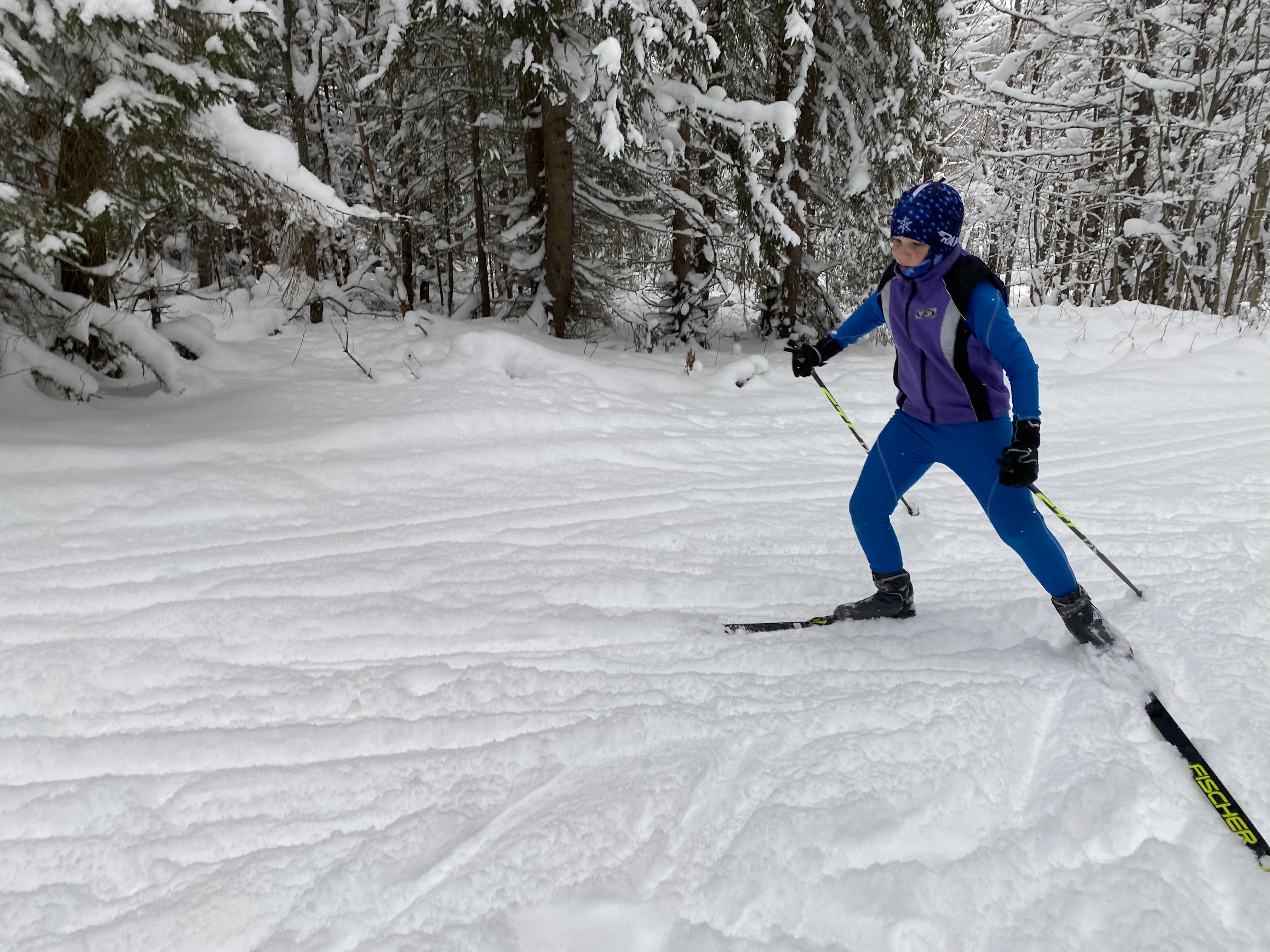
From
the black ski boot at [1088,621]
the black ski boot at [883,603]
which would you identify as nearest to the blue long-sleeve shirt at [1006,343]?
the black ski boot at [1088,621]

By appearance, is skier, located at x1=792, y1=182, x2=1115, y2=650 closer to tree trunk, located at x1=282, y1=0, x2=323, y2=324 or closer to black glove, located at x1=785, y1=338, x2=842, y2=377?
black glove, located at x1=785, y1=338, x2=842, y2=377

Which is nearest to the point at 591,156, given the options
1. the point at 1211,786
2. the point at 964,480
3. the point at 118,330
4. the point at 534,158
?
the point at 534,158

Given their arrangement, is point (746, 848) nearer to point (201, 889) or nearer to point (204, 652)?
point (201, 889)

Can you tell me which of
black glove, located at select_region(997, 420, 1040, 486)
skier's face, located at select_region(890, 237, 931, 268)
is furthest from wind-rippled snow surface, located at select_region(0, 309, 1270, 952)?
skier's face, located at select_region(890, 237, 931, 268)

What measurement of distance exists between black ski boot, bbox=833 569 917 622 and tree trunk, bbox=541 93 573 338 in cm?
677

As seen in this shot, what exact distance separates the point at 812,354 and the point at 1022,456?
4.33 feet

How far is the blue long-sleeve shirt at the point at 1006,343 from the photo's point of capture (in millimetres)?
3033

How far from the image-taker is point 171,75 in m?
4.25

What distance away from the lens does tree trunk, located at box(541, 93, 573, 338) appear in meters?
8.88

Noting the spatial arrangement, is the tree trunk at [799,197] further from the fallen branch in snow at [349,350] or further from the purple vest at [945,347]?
the purple vest at [945,347]

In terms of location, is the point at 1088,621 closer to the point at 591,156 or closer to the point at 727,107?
the point at 727,107

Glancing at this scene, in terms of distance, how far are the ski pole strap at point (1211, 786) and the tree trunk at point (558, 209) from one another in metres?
7.92

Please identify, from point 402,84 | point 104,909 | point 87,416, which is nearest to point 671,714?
point 104,909

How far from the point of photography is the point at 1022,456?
9.87 ft
